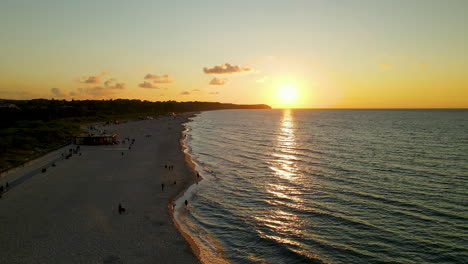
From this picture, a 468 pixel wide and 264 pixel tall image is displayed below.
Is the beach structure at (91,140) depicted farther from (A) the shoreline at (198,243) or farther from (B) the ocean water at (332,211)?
(A) the shoreline at (198,243)

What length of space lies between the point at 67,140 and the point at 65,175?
117 feet

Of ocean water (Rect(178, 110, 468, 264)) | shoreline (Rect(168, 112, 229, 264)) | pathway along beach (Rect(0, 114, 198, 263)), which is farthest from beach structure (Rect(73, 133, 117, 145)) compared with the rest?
shoreline (Rect(168, 112, 229, 264))

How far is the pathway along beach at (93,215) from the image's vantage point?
2022cm

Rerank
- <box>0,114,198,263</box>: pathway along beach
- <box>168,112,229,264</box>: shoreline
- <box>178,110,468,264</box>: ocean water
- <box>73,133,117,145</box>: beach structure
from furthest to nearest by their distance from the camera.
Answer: <box>73,133,117,145</box>: beach structure
<box>178,110,468,264</box>: ocean water
<box>168,112,229,264</box>: shoreline
<box>0,114,198,263</box>: pathway along beach

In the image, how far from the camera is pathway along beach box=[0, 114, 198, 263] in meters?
20.2

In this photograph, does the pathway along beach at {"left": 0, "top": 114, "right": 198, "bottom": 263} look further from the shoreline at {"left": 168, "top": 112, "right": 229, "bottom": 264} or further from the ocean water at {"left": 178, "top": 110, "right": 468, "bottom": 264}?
the ocean water at {"left": 178, "top": 110, "right": 468, "bottom": 264}

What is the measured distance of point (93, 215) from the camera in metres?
26.7

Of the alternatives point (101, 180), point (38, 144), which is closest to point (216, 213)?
point (101, 180)

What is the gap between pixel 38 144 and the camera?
62.8 m

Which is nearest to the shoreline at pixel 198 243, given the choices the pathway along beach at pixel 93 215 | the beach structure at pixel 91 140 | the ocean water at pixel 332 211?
the ocean water at pixel 332 211

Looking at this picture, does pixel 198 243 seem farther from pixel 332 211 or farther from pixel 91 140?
pixel 91 140

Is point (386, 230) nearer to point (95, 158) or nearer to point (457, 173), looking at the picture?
point (457, 173)

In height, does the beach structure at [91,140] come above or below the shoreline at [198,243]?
above

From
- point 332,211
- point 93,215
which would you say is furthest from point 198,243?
point 332,211
